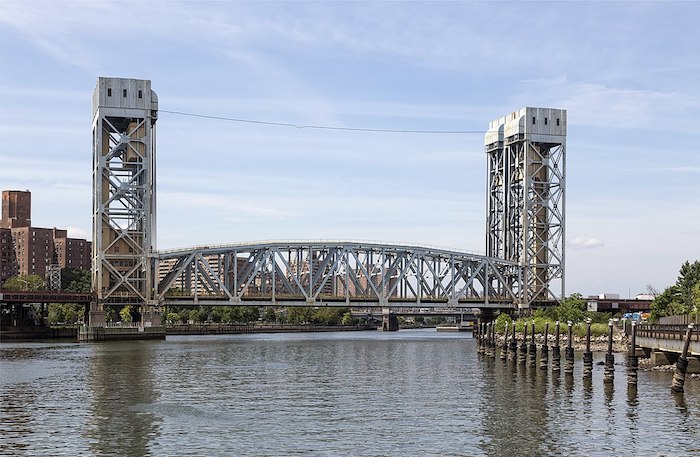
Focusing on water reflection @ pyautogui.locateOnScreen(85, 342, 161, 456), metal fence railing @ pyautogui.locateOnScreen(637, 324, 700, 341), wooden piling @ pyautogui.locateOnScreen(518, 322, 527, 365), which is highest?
metal fence railing @ pyautogui.locateOnScreen(637, 324, 700, 341)

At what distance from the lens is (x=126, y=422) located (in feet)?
158

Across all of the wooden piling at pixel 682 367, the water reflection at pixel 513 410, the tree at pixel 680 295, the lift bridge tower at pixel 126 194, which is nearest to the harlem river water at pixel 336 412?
the water reflection at pixel 513 410

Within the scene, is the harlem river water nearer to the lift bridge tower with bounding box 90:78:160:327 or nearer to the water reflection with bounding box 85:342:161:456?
the water reflection with bounding box 85:342:161:456

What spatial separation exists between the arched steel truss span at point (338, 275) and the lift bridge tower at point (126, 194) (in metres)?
3.86

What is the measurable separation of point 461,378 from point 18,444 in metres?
39.1

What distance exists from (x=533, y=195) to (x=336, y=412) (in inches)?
5215

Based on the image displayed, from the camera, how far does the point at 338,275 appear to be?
172125mm

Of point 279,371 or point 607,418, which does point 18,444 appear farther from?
point 279,371

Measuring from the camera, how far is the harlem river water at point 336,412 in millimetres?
41438

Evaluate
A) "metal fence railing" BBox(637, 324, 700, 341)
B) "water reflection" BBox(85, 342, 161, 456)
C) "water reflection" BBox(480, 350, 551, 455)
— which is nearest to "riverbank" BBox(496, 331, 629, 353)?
"metal fence railing" BBox(637, 324, 700, 341)

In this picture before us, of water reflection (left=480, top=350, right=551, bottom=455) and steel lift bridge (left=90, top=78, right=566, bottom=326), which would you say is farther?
steel lift bridge (left=90, top=78, right=566, bottom=326)

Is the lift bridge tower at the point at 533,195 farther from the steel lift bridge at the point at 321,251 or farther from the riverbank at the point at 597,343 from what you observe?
the riverbank at the point at 597,343

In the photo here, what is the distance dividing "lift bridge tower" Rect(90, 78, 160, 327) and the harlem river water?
7072 cm

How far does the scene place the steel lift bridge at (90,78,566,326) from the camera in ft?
511
